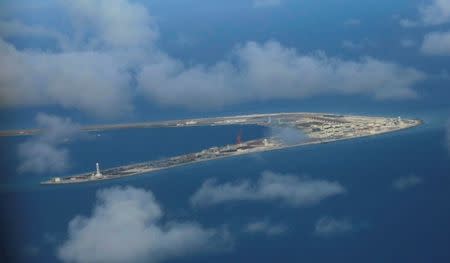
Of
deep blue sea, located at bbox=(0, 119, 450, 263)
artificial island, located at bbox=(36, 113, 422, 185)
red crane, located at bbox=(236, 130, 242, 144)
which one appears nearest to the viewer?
deep blue sea, located at bbox=(0, 119, 450, 263)

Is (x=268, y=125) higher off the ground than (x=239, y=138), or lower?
higher

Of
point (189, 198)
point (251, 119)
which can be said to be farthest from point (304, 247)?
point (251, 119)

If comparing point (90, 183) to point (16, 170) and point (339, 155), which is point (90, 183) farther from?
point (339, 155)

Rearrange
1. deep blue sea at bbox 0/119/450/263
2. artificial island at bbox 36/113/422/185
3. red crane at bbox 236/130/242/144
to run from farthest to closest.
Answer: red crane at bbox 236/130/242/144 → artificial island at bbox 36/113/422/185 → deep blue sea at bbox 0/119/450/263

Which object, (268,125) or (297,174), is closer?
(297,174)

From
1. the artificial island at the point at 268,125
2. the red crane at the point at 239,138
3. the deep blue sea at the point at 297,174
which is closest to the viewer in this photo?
the deep blue sea at the point at 297,174

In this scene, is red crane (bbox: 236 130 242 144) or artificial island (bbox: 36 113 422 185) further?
red crane (bbox: 236 130 242 144)

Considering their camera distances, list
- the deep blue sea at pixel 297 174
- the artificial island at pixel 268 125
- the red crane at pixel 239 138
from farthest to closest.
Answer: the red crane at pixel 239 138, the artificial island at pixel 268 125, the deep blue sea at pixel 297 174

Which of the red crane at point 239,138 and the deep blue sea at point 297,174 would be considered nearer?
the deep blue sea at point 297,174
